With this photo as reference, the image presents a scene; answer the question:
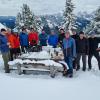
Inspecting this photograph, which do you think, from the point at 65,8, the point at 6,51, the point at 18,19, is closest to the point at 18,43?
the point at 6,51

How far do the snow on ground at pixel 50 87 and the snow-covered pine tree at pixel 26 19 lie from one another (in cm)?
4638

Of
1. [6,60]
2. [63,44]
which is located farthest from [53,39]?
[6,60]

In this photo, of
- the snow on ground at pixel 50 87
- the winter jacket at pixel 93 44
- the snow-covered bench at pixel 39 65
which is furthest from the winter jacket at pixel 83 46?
the snow-covered bench at pixel 39 65

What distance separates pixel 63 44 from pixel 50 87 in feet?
7.99

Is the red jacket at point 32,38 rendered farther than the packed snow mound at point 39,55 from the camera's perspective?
Yes

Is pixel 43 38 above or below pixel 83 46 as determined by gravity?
above

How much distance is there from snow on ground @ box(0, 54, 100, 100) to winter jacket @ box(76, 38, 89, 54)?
0.92 m

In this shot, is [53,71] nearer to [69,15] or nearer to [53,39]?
[53,39]

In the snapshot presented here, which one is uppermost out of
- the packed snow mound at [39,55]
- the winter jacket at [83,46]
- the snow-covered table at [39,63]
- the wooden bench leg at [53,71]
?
the winter jacket at [83,46]

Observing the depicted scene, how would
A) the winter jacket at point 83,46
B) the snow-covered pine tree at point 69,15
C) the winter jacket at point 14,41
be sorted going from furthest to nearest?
the snow-covered pine tree at point 69,15 < the winter jacket at point 14,41 < the winter jacket at point 83,46

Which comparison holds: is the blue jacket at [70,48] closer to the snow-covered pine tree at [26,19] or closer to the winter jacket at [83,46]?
the winter jacket at [83,46]

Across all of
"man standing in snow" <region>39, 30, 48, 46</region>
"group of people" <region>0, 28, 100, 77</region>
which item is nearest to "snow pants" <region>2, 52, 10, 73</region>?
"group of people" <region>0, 28, 100, 77</region>

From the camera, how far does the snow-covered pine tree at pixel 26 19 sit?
197 feet

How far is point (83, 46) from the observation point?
13.8 m
